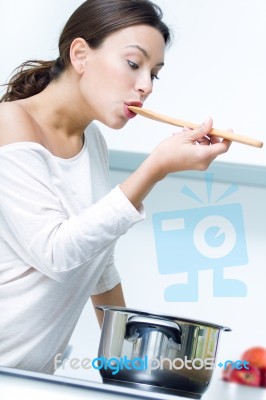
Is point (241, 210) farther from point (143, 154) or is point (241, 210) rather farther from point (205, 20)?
point (205, 20)

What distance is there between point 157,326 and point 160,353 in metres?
0.03

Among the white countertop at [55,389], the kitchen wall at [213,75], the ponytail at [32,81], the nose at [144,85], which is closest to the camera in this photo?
the white countertop at [55,389]

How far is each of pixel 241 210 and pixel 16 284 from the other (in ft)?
4.32

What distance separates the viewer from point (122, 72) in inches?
44.8

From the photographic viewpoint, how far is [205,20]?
1.93m

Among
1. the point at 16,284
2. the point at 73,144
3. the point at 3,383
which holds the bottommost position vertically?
the point at 3,383

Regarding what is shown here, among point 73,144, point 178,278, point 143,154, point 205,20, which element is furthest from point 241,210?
point 73,144

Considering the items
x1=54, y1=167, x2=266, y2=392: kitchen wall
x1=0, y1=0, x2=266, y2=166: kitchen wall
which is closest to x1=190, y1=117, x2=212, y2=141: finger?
x1=0, y1=0, x2=266, y2=166: kitchen wall

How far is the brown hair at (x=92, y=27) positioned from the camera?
116 cm

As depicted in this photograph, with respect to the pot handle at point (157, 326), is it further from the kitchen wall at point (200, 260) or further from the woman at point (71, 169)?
the kitchen wall at point (200, 260)

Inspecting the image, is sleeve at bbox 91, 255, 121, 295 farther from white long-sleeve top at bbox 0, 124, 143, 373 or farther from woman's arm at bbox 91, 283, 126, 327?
white long-sleeve top at bbox 0, 124, 143, 373

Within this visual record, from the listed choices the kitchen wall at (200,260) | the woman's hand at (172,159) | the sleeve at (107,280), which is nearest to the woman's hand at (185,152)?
the woman's hand at (172,159)

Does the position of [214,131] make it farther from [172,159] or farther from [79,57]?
[79,57]

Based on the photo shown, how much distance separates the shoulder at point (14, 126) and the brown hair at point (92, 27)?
185mm
